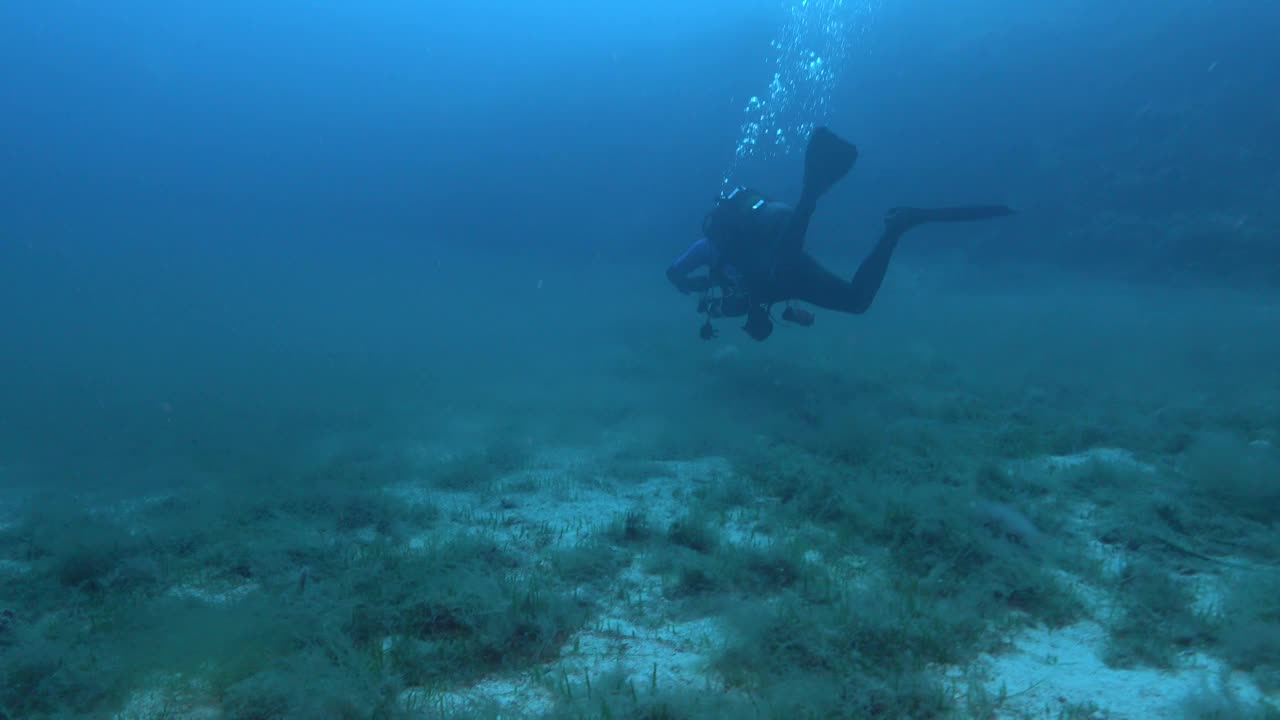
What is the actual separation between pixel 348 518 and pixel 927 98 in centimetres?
3357

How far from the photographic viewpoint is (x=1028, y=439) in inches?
322

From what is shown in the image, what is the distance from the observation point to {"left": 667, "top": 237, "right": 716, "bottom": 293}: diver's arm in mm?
10000

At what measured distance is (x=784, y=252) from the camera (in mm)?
8844

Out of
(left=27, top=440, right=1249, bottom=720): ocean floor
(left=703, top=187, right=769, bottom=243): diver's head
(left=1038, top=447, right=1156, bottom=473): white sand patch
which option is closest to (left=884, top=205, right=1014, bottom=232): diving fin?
(left=703, top=187, right=769, bottom=243): diver's head

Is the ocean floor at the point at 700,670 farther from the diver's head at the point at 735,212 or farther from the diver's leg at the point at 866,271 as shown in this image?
the diver's head at the point at 735,212

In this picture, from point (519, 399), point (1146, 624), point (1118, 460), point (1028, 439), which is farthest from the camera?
point (519, 399)

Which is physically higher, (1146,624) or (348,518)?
(1146,624)

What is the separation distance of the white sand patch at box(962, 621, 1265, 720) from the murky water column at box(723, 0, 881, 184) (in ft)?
117

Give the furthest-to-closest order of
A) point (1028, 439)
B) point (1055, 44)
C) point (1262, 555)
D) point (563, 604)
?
point (1055, 44) → point (1028, 439) → point (1262, 555) → point (563, 604)

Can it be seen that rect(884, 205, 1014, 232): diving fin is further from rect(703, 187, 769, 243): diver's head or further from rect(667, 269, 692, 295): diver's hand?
rect(667, 269, 692, 295): diver's hand

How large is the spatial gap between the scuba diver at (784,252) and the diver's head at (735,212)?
14mm

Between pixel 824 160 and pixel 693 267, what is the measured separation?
267 centimetres

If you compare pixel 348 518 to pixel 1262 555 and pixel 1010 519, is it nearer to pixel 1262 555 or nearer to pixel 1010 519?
pixel 1010 519

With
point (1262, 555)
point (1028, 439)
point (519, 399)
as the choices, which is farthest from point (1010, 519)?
point (519, 399)
